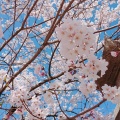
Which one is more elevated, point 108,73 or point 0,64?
point 0,64

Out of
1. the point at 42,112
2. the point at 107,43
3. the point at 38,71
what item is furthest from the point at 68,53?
the point at 107,43

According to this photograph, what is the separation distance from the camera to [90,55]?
2125 millimetres

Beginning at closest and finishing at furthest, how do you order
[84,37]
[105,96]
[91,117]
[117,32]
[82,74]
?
[84,37] → [82,74] → [105,96] → [91,117] → [117,32]

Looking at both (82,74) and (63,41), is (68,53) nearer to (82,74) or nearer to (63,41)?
(63,41)

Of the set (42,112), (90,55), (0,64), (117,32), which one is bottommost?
(90,55)

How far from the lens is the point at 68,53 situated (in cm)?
210

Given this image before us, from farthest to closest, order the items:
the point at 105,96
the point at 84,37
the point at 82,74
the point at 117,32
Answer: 1. the point at 117,32
2. the point at 105,96
3. the point at 82,74
4. the point at 84,37

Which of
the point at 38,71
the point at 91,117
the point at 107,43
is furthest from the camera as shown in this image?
the point at 107,43

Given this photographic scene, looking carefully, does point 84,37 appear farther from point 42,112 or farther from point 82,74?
point 42,112

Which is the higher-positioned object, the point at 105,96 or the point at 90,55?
the point at 90,55

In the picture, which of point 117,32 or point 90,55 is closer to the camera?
point 90,55

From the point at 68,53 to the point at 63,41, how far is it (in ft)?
0.48

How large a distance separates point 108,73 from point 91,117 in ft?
3.00

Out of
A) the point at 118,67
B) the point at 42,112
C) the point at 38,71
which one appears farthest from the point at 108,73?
the point at 38,71
